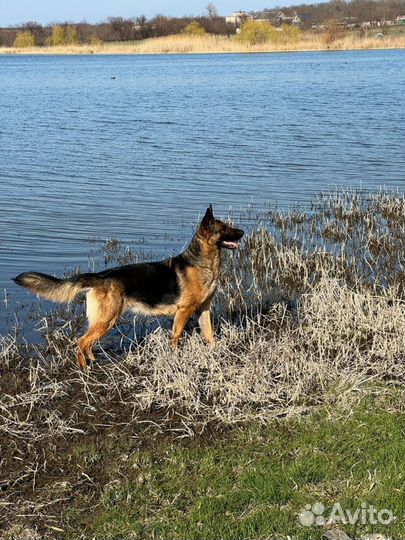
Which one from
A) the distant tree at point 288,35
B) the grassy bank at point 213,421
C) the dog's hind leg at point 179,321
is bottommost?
the grassy bank at point 213,421

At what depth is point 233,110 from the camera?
2823 cm

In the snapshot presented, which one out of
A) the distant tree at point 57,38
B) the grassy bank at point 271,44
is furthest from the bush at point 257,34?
the distant tree at point 57,38

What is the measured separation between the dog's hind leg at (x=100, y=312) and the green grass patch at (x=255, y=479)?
1.68 metres

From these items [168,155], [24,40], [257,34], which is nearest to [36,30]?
[24,40]

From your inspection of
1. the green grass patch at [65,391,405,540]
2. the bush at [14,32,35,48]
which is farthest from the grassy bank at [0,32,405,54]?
the green grass patch at [65,391,405,540]

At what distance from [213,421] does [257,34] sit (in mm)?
75777

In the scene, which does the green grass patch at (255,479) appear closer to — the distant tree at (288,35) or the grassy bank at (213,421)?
the grassy bank at (213,421)

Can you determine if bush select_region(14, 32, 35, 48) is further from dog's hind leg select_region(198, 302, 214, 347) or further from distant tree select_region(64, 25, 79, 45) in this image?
dog's hind leg select_region(198, 302, 214, 347)

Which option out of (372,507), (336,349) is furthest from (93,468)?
(336,349)

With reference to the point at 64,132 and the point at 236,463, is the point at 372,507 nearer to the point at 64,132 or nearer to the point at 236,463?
the point at 236,463

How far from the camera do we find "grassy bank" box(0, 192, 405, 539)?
4.62 metres

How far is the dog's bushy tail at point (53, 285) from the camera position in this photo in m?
6.75

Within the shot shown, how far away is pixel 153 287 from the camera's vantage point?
7242mm

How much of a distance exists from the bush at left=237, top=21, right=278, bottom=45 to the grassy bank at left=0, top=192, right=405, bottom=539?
6948 cm
